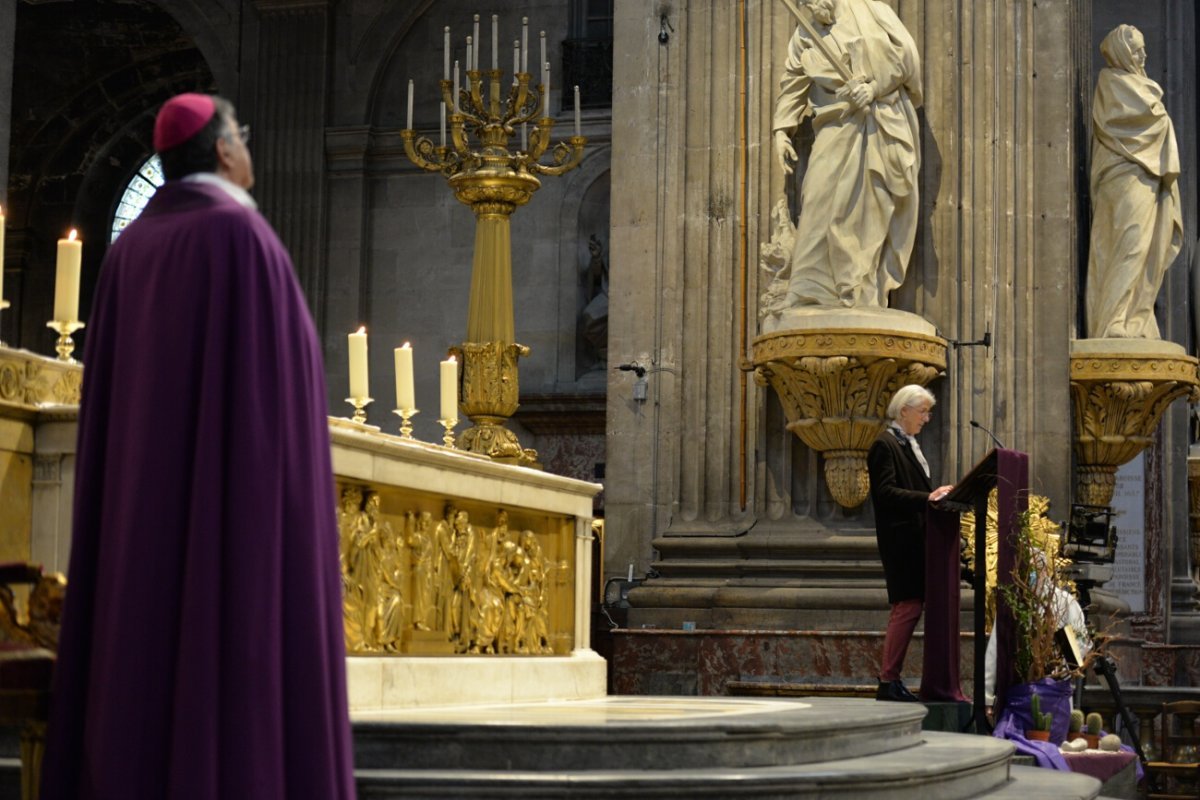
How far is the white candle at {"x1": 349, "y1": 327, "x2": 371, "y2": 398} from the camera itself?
25.1 feet

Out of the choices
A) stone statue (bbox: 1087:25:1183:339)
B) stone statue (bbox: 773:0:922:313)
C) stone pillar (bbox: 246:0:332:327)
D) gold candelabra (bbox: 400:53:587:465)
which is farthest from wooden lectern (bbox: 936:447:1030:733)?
stone pillar (bbox: 246:0:332:327)

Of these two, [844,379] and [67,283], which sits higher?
[844,379]

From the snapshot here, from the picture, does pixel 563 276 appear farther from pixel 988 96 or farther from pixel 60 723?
pixel 60 723

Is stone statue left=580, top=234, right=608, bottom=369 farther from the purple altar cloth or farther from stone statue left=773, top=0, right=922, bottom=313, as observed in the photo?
the purple altar cloth

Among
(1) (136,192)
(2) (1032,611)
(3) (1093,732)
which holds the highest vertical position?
(1) (136,192)

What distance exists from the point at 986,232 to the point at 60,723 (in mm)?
8743

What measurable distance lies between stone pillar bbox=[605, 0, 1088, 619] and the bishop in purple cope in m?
7.84

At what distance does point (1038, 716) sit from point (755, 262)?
3.91 meters

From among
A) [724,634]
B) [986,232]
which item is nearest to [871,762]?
[724,634]

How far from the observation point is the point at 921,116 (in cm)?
1194

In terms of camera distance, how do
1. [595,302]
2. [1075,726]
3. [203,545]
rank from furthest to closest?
[595,302] < [1075,726] < [203,545]

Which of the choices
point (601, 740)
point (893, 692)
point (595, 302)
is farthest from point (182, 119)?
point (595, 302)

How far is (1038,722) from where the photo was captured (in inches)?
356

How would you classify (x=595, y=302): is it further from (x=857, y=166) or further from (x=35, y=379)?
(x=35, y=379)
